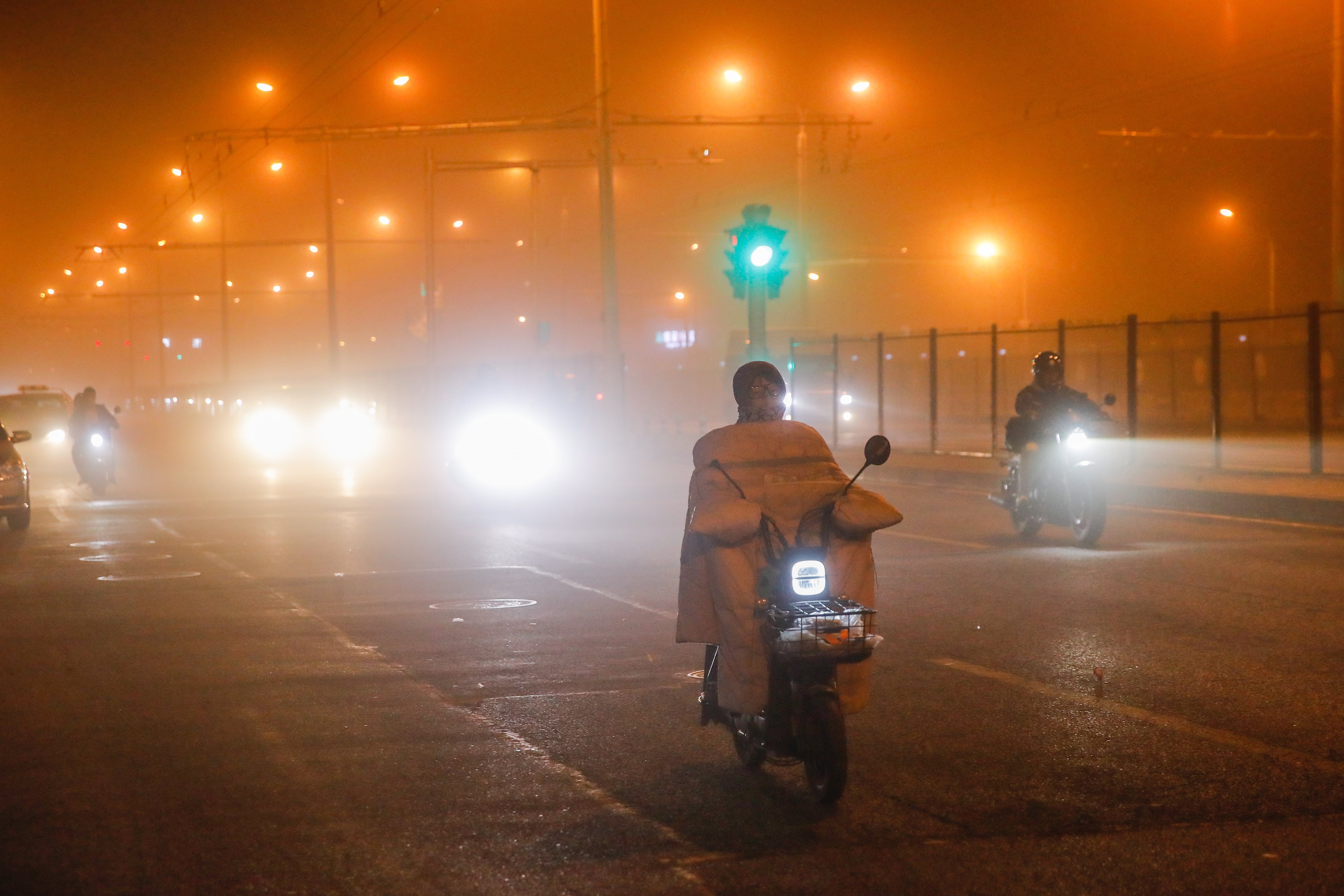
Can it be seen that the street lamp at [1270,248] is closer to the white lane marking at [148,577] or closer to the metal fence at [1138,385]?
the metal fence at [1138,385]

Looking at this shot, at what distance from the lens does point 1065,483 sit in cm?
1424

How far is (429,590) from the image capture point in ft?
38.8

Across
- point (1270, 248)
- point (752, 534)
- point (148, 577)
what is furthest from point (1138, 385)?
point (752, 534)

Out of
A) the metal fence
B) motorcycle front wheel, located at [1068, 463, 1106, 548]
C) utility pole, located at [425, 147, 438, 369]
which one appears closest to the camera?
motorcycle front wheel, located at [1068, 463, 1106, 548]

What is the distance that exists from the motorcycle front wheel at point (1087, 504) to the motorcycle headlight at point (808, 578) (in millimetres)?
9027

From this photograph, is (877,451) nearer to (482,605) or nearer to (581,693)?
(581,693)

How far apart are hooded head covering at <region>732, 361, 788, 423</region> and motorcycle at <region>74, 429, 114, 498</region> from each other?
2075 centimetres

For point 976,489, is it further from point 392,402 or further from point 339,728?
point 392,402

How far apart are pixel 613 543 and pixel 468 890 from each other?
34.8ft

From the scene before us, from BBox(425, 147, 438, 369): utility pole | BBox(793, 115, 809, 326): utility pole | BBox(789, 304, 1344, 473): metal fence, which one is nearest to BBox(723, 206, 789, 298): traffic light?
BBox(789, 304, 1344, 473): metal fence

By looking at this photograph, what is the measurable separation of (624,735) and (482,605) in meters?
4.41

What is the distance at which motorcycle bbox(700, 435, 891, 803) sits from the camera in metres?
5.30

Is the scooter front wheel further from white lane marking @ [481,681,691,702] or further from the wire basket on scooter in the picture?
white lane marking @ [481,681,691,702]

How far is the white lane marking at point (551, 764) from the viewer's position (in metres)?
4.91
